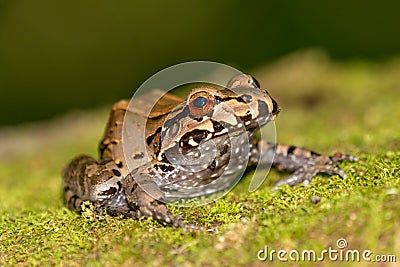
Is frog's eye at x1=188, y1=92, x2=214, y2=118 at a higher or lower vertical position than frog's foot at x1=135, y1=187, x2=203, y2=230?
higher

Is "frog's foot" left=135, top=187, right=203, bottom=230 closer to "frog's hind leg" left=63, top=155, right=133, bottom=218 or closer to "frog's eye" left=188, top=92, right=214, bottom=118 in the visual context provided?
"frog's hind leg" left=63, top=155, right=133, bottom=218

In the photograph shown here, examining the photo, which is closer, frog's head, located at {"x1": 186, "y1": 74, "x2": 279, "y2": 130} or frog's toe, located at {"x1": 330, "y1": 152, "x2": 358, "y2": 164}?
frog's head, located at {"x1": 186, "y1": 74, "x2": 279, "y2": 130}

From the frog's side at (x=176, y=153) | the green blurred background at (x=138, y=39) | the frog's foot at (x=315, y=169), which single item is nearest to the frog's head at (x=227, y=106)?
the frog's side at (x=176, y=153)

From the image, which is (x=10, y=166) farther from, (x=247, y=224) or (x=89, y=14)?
(x=89, y=14)

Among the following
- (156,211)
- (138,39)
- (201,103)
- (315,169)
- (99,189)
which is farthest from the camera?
(138,39)

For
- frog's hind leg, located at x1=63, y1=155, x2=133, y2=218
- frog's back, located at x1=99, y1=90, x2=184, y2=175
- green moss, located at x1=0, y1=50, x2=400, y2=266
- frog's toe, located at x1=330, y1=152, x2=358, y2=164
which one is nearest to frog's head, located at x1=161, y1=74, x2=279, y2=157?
frog's back, located at x1=99, y1=90, x2=184, y2=175

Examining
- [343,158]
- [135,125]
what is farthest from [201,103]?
[343,158]

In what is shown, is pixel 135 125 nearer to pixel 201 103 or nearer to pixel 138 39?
pixel 201 103
